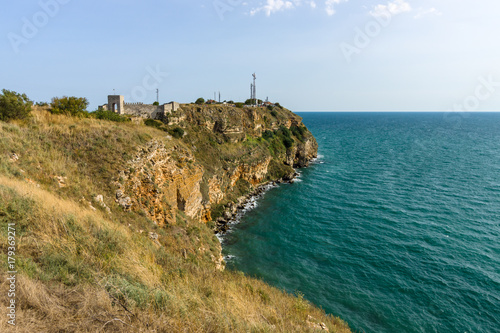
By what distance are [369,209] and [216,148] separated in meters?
24.0

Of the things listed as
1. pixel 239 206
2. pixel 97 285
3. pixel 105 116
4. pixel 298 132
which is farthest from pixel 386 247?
pixel 298 132

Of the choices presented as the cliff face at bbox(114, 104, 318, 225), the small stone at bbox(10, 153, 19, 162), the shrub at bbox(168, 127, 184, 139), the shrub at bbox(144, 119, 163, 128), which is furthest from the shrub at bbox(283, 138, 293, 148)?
the small stone at bbox(10, 153, 19, 162)

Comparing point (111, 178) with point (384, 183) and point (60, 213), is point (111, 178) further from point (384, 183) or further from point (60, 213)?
point (384, 183)

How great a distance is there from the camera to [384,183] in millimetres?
44156

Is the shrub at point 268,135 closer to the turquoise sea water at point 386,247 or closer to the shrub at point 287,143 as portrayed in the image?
the shrub at point 287,143

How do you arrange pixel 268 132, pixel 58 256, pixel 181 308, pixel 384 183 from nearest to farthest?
pixel 181 308
pixel 58 256
pixel 384 183
pixel 268 132

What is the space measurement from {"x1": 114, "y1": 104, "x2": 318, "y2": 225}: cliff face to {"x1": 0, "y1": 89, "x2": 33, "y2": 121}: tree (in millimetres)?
7854

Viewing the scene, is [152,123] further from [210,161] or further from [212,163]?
[212,163]

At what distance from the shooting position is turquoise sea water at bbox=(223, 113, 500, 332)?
18.8 m

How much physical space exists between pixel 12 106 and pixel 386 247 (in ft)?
110

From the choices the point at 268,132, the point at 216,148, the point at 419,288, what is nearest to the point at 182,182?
the point at 216,148

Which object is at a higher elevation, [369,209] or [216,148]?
[216,148]

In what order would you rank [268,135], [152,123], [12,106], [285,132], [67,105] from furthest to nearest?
[285,132], [268,135], [152,123], [67,105], [12,106]

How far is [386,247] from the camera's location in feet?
84.2
